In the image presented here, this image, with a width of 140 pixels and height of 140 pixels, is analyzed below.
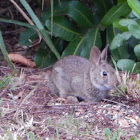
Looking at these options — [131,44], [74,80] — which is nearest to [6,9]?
[131,44]

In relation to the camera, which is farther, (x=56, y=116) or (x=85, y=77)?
(x=85, y=77)

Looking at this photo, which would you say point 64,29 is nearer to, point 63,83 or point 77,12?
point 77,12

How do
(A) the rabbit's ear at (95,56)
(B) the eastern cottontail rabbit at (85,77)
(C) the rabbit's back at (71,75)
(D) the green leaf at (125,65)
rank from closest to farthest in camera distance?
1. (B) the eastern cottontail rabbit at (85,77)
2. (A) the rabbit's ear at (95,56)
3. (C) the rabbit's back at (71,75)
4. (D) the green leaf at (125,65)

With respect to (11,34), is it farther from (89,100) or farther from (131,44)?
(89,100)

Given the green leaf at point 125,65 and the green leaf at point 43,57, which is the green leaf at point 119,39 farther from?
the green leaf at point 43,57

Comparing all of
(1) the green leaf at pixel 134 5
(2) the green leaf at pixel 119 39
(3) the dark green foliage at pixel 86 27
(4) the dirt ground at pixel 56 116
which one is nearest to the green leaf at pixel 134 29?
(1) the green leaf at pixel 134 5

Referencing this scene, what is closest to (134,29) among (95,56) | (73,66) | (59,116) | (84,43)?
(95,56)
